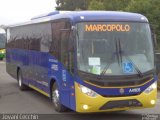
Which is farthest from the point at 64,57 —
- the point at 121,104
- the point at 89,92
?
the point at 121,104

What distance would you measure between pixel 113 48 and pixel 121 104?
4.37ft

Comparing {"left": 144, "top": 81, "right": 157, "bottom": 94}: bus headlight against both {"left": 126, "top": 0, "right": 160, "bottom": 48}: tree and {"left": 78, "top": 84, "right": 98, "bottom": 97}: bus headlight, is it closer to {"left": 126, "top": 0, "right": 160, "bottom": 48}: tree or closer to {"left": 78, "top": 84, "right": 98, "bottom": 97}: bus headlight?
{"left": 78, "top": 84, "right": 98, "bottom": 97}: bus headlight

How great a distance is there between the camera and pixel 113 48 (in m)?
10.9

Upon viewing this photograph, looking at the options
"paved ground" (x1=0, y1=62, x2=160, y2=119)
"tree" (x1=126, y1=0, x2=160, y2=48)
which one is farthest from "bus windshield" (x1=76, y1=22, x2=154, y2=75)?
"tree" (x1=126, y1=0, x2=160, y2=48)

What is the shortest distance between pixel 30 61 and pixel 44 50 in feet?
7.80

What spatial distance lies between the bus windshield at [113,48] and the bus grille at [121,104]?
66 centimetres

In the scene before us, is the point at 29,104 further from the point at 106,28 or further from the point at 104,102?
the point at 106,28

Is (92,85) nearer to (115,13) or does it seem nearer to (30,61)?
(115,13)

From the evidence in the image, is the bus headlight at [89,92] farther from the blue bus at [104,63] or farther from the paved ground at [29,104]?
the paved ground at [29,104]

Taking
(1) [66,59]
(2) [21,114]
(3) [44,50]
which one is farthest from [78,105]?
(3) [44,50]

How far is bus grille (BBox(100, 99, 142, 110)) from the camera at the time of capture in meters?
10.5

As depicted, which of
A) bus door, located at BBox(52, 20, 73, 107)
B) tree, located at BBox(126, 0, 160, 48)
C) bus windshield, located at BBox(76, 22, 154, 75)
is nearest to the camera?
bus windshield, located at BBox(76, 22, 154, 75)

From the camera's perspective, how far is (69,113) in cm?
1230

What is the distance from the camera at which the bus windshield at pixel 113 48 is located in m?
10.7
